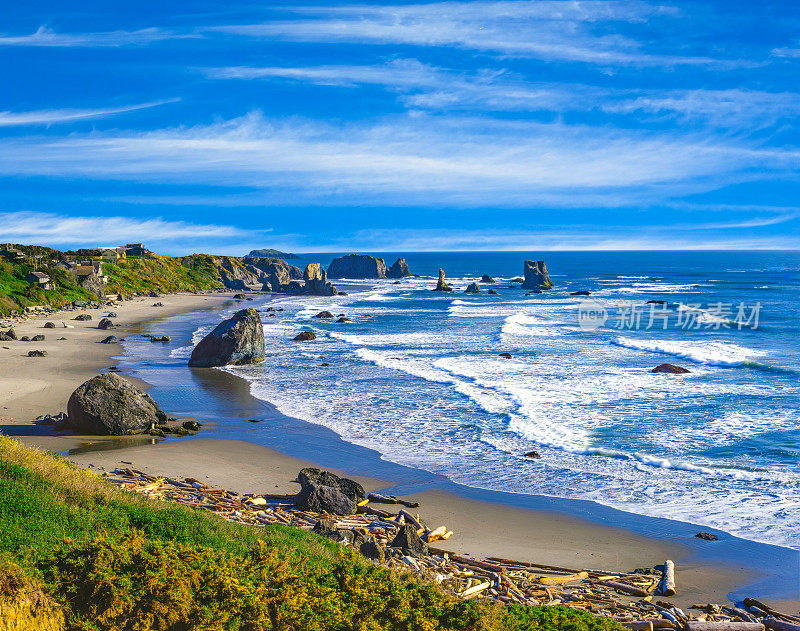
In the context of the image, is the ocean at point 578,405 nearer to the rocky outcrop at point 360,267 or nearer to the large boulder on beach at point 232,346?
the large boulder on beach at point 232,346

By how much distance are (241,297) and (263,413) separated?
82.0m

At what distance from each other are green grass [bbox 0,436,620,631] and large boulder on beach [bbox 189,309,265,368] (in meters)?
26.3

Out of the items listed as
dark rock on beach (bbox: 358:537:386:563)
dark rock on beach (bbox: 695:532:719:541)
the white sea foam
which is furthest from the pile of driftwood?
the white sea foam

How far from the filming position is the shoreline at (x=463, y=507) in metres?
13.0

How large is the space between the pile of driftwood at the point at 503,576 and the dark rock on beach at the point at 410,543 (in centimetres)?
7

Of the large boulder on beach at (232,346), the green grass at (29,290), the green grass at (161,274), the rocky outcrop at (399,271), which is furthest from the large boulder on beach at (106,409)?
the rocky outcrop at (399,271)

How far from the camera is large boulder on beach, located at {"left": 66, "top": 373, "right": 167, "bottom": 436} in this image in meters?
20.9

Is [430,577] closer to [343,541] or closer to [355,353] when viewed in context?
[343,541]

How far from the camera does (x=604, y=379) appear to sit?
32.9 meters

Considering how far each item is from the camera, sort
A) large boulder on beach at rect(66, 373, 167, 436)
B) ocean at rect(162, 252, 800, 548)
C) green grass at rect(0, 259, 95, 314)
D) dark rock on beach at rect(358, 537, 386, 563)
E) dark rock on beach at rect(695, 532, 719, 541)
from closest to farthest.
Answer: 1. dark rock on beach at rect(358, 537, 386, 563)
2. dark rock on beach at rect(695, 532, 719, 541)
3. ocean at rect(162, 252, 800, 548)
4. large boulder on beach at rect(66, 373, 167, 436)
5. green grass at rect(0, 259, 95, 314)

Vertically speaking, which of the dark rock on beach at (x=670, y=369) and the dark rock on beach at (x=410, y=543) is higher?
the dark rock on beach at (x=670, y=369)

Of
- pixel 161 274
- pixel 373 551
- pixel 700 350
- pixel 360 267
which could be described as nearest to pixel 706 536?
pixel 373 551

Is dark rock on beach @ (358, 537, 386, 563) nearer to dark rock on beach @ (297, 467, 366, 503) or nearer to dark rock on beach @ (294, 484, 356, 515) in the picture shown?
dark rock on beach @ (294, 484, 356, 515)

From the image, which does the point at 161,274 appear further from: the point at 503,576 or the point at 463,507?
the point at 503,576
